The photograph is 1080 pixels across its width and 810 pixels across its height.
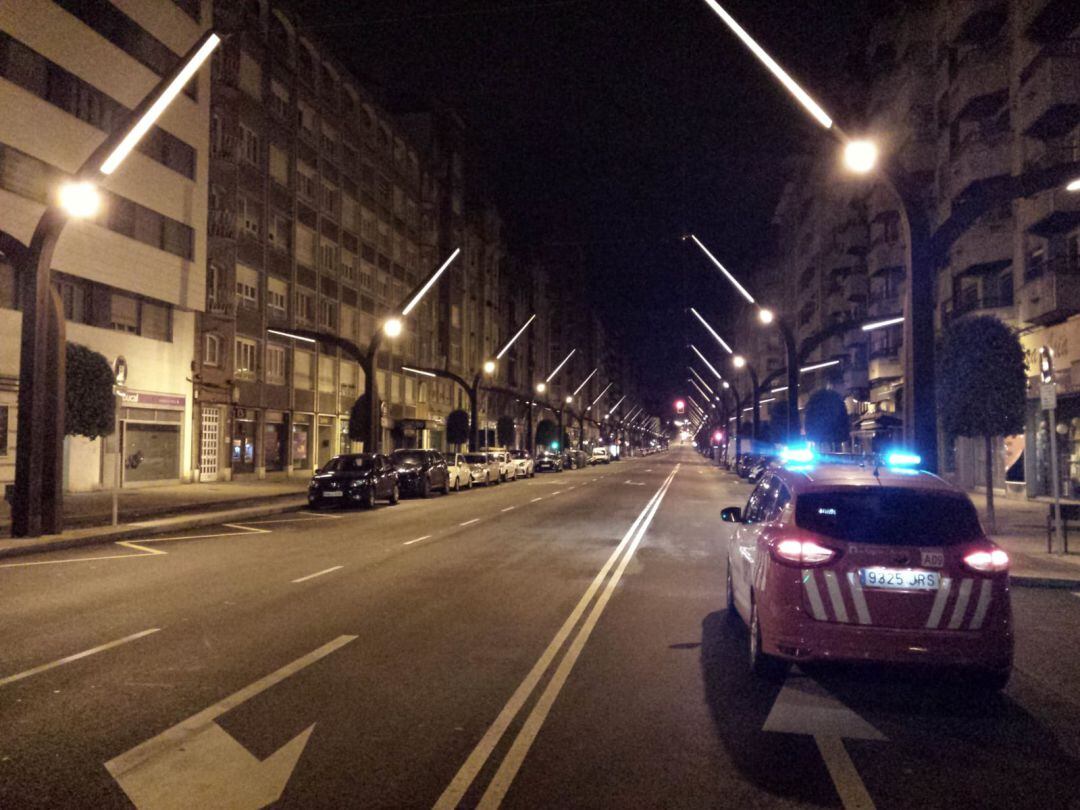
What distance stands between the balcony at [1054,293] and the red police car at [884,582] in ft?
71.8

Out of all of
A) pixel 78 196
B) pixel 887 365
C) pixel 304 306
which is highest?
pixel 304 306

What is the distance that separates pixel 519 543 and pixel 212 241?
2500 cm

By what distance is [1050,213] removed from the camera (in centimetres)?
2562

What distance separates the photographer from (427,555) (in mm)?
13812

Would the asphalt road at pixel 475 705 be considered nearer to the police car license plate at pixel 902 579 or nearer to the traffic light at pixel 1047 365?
the police car license plate at pixel 902 579

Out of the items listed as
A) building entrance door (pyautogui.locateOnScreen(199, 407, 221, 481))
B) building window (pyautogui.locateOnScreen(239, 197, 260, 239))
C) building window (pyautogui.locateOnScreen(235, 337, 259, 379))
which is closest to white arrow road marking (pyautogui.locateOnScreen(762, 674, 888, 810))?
building entrance door (pyautogui.locateOnScreen(199, 407, 221, 481))

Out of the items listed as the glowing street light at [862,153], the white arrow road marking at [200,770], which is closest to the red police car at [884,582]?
the white arrow road marking at [200,770]

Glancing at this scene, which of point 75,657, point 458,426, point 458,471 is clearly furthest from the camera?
point 458,426

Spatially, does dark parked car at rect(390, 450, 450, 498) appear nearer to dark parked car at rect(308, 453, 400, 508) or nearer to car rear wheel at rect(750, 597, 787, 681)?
dark parked car at rect(308, 453, 400, 508)

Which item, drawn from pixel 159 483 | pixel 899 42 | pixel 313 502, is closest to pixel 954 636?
pixel 313 502

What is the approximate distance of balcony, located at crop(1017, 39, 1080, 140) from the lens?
2514 cm

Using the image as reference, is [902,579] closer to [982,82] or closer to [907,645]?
[907,645]

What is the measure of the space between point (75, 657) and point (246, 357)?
3246cm

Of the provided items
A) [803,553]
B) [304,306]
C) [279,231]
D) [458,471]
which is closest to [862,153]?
[803,553]
